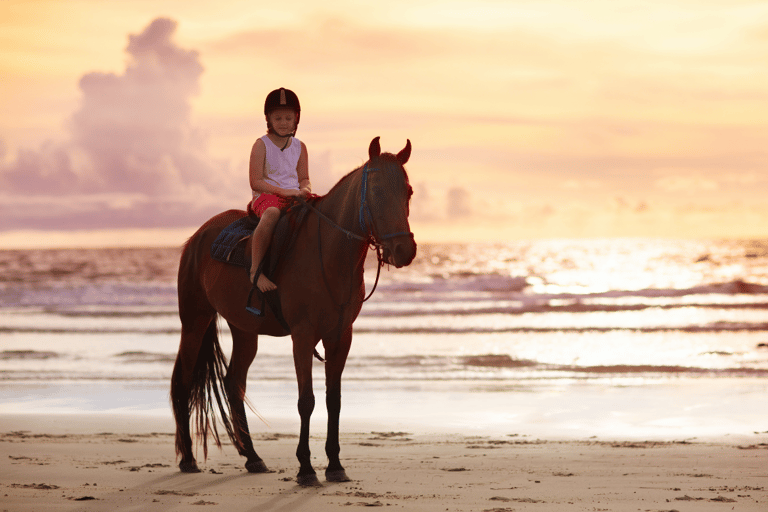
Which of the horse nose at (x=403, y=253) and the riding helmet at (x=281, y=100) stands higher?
the riding helmet at (x=281, y=100)

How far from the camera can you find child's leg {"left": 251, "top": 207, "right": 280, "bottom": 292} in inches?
199

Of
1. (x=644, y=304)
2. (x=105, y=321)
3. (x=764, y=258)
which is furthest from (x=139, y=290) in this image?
(x=764, y=258)

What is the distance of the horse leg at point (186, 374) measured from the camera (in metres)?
5.89

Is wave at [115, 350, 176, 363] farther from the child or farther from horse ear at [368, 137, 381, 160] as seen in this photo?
horse ear at [368, 137, 381, 160]

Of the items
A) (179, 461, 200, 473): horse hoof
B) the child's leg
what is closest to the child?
the child's leg

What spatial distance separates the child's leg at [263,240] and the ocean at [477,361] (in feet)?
2.89

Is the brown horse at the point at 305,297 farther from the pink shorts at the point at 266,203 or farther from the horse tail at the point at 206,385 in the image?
the pink shorts at the point at 266,203

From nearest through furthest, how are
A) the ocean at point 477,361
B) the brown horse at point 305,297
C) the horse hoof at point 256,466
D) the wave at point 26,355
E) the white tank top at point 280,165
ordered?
the brown horse at point 305,297
the white tank top at point 280,165
the horse hoof at point 256,466
the ocean at point 477,361
the wave at point 26,355

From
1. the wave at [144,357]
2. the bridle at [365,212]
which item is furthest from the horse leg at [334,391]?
the wave at [144,357]

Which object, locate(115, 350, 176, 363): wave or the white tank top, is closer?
Answer: the white tank top

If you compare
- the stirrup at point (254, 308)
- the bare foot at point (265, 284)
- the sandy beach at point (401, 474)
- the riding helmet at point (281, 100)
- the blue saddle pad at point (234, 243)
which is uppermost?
the riding helmet at point (281, 100)

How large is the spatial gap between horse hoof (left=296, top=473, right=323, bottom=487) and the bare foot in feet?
4.20

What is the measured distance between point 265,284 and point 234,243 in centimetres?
60

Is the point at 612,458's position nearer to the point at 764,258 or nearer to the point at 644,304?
the point at 644,304
